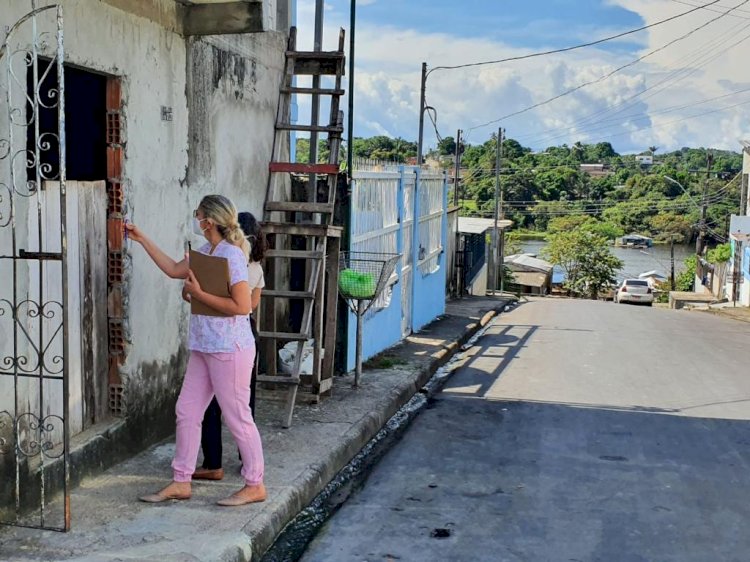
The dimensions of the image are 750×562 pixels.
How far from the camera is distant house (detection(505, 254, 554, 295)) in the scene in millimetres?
51312

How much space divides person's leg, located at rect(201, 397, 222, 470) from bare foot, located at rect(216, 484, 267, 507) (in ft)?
1.32

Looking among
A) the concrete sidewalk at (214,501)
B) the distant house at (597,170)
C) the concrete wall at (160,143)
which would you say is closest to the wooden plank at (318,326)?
the concrete sidewalk at (214,501)

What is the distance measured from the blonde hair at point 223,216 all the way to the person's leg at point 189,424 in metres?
0.75

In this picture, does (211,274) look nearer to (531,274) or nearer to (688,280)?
(531,274)

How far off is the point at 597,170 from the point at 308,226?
312ft

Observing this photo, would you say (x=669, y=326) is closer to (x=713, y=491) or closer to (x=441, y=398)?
(x=441, y=398)

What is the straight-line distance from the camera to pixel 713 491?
6203 mm

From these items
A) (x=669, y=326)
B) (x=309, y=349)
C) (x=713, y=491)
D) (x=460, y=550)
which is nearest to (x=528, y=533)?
(x=460, y=550)

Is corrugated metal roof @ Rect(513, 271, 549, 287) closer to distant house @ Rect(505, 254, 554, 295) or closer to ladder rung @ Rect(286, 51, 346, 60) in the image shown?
distant house @ Rect(505, 254, 554, 295)

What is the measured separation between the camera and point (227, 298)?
4.98m

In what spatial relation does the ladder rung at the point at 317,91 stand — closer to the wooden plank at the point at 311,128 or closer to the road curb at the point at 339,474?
the wooden plank at the point at 311,128

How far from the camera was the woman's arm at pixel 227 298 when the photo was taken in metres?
4.93

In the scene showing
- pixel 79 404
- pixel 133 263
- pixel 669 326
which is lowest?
pixel 669 326

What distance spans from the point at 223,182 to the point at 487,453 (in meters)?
3.22
